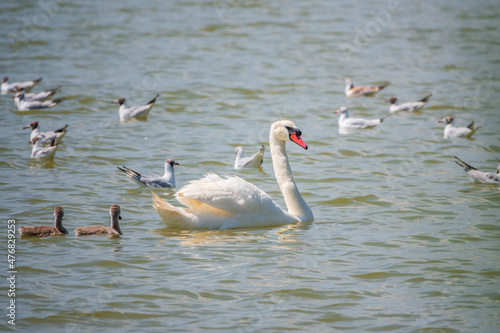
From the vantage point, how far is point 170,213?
372 inches

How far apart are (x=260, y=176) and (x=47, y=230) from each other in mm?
4637

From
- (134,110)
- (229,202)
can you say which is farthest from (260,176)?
(134,110)

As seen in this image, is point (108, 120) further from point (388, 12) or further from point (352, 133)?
point (388, 12)

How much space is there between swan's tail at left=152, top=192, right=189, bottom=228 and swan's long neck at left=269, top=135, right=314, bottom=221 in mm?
1549

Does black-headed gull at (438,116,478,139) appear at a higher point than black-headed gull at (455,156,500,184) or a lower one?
higher

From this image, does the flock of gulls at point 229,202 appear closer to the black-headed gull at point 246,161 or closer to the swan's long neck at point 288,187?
the swan's long neck at point 288,187

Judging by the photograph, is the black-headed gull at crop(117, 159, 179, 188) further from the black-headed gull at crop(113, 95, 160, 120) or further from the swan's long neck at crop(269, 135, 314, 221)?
the black-headed gull at crop(113, 95, 160, 120)

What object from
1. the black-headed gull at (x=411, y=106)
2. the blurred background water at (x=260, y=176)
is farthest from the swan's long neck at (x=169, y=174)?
the black-headed gull at (x=411, y=106)

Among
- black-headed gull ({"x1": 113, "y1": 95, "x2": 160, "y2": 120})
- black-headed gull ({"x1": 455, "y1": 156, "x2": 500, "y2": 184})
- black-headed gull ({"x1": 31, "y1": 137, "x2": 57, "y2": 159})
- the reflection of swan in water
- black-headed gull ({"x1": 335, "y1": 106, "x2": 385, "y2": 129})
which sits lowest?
the reflection of swan in water

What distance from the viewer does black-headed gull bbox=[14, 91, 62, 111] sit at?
17.0 m

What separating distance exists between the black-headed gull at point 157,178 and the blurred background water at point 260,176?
20 centimetres

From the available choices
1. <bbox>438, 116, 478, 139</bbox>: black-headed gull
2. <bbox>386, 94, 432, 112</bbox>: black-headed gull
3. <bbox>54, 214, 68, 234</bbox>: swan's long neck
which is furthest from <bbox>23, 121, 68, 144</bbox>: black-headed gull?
<bbox>386, 94, 432, 112</bbox>: black-headed gull

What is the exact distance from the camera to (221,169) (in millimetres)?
13047

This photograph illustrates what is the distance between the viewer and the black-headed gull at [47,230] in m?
9.02
